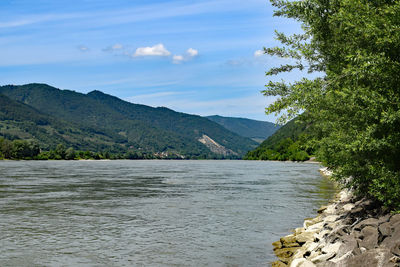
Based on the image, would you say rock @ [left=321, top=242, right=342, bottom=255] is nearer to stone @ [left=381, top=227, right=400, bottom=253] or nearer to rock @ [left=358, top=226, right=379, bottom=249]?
rock @ [left=358, top=226, right=379, bottom=249]

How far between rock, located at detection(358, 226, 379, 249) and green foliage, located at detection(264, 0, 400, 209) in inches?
70.5

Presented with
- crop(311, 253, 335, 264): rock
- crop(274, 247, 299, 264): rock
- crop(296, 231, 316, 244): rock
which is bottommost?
crop(274, 247, 299, 264): rock

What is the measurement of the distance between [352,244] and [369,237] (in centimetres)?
76

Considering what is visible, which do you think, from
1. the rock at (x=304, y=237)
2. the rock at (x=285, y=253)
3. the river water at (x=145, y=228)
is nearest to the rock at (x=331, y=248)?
the rock at (x=285, y=253)

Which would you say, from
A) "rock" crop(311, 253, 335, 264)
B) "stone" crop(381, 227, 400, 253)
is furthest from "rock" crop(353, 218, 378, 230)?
"rock" crop(311, 253, 335, 264)

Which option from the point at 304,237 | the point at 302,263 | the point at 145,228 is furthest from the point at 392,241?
the point at 145,228

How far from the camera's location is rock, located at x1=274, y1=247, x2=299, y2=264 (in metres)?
21.6

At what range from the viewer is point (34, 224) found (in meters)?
30.8

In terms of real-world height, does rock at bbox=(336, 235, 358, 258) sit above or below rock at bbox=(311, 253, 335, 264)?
above

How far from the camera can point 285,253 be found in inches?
883

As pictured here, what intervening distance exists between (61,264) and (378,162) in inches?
673

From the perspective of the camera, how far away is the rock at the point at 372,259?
14.2 meters

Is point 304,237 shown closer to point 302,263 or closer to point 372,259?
A: point 302,263

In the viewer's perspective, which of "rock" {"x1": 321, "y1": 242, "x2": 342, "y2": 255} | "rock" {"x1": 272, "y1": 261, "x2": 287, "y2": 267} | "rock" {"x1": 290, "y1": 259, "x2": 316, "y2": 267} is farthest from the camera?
"rock" {"x1": 272, "y1": 261, "x2": 287, "y2": 267}
